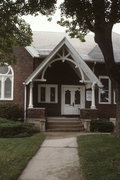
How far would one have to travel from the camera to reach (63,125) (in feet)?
62.8

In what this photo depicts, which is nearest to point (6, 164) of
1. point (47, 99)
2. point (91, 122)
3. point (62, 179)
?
point (62, 179)

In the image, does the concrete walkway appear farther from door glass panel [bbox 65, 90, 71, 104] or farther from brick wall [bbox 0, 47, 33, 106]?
door glass panel [bbox 65, 90, 71, 104]

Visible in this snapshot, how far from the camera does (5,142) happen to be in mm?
13148

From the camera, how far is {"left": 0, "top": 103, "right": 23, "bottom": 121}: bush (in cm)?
1937

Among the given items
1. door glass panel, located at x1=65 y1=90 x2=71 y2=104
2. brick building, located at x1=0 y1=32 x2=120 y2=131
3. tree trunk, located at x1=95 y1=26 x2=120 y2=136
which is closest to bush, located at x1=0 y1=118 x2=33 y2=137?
brick building, located at x1=0 y1=32 x2=120 y2=131

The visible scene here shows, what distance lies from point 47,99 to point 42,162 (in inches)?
511

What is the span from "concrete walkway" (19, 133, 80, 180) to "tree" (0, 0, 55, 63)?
3.75 meters

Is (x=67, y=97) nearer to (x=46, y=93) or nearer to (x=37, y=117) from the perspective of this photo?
(x=46, y=93)

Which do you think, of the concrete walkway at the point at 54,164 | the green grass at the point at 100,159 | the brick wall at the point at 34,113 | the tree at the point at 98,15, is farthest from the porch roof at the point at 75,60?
the concrete walkway at the point at 54,164

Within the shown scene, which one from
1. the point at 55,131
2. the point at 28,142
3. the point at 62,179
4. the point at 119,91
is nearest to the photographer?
the point at 62,179

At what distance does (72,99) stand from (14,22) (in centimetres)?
1270

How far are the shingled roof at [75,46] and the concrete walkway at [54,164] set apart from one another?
11.0 meters

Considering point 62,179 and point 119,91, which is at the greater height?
point 119,91

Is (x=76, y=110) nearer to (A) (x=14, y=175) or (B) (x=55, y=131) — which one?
(B) (x=55, y=131)
